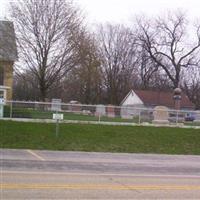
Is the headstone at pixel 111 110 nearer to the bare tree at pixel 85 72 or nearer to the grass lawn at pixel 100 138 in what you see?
the grass lawn at pixel 100 138

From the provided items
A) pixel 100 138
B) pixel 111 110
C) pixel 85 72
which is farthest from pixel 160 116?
pixel 85 72

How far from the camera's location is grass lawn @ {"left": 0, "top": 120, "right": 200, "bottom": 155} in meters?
28.1

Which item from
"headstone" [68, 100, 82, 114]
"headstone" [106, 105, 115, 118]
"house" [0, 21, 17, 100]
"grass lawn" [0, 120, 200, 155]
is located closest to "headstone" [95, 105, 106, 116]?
"headstone" [106, 105, 115, 118]

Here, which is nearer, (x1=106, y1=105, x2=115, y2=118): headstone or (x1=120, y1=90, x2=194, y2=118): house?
(x1=106, y1=105, x2=115, y2=118): headstone

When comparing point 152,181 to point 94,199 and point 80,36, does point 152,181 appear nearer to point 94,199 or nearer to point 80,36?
point 94,199

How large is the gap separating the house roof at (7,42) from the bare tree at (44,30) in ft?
4.19

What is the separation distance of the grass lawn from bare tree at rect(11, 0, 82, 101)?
21.8 metres

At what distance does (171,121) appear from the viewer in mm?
40562

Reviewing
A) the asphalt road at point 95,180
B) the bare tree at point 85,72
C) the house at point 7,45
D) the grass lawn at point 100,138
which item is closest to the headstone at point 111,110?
the grass lawn at point 100,138

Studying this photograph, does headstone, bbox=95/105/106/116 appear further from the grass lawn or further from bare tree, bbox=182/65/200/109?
bare tree, bbox=182/65/200/109

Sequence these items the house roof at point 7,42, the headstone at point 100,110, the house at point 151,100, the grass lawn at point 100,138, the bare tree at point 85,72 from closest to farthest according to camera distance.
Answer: the grass lawn at point 100,138 < the headstone at point 100,110 < the house roof at point 7,42 < the bare tree at point 85,72 < the house at point 151,100

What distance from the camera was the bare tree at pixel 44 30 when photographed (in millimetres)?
54781

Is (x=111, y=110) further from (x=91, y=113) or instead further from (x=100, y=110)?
(x=91, y=113)

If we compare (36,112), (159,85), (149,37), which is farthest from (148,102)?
(36,112)
